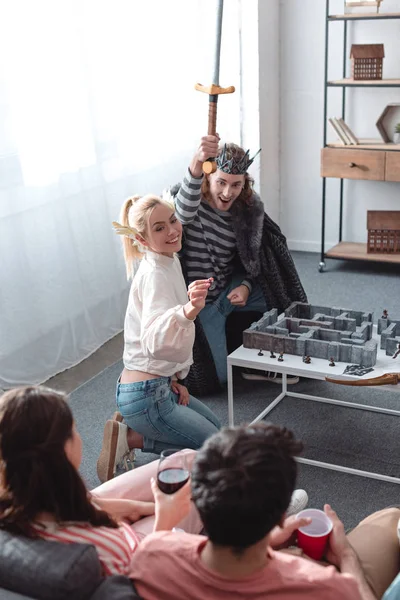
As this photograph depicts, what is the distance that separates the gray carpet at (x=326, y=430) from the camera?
241 centimetres

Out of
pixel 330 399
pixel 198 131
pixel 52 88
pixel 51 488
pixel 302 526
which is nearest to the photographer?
pixel 51 488

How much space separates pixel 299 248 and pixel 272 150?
2.25 ft

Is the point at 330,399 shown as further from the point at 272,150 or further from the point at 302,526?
the point at 272,150

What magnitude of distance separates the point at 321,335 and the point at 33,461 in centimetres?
146

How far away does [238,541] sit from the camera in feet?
3.66

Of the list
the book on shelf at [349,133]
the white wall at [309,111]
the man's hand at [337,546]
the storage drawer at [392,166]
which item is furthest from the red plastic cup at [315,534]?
the white wall at [309,111]

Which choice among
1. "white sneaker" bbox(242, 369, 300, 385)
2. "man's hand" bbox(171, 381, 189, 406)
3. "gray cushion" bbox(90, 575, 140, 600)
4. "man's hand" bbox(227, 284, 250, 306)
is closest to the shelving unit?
"white sneaker" bbox(242, 369, 300, 385)

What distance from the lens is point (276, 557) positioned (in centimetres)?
121

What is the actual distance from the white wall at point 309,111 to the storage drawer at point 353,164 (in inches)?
15.2

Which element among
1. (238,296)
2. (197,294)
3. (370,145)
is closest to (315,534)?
(197,294)

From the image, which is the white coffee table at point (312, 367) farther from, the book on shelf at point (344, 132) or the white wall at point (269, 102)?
the white wall at point (269, 102)

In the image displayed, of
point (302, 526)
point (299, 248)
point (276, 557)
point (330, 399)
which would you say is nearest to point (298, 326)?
point (330, 399)

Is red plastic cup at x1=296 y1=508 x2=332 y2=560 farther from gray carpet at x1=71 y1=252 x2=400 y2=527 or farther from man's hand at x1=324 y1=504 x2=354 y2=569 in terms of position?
gray carpet at x1=71 y1=252 x2=400 y2=527

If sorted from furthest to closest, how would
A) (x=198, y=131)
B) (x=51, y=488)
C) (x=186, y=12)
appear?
(x=198, y=131), (x=186, y=12), (x=51, y=488)
